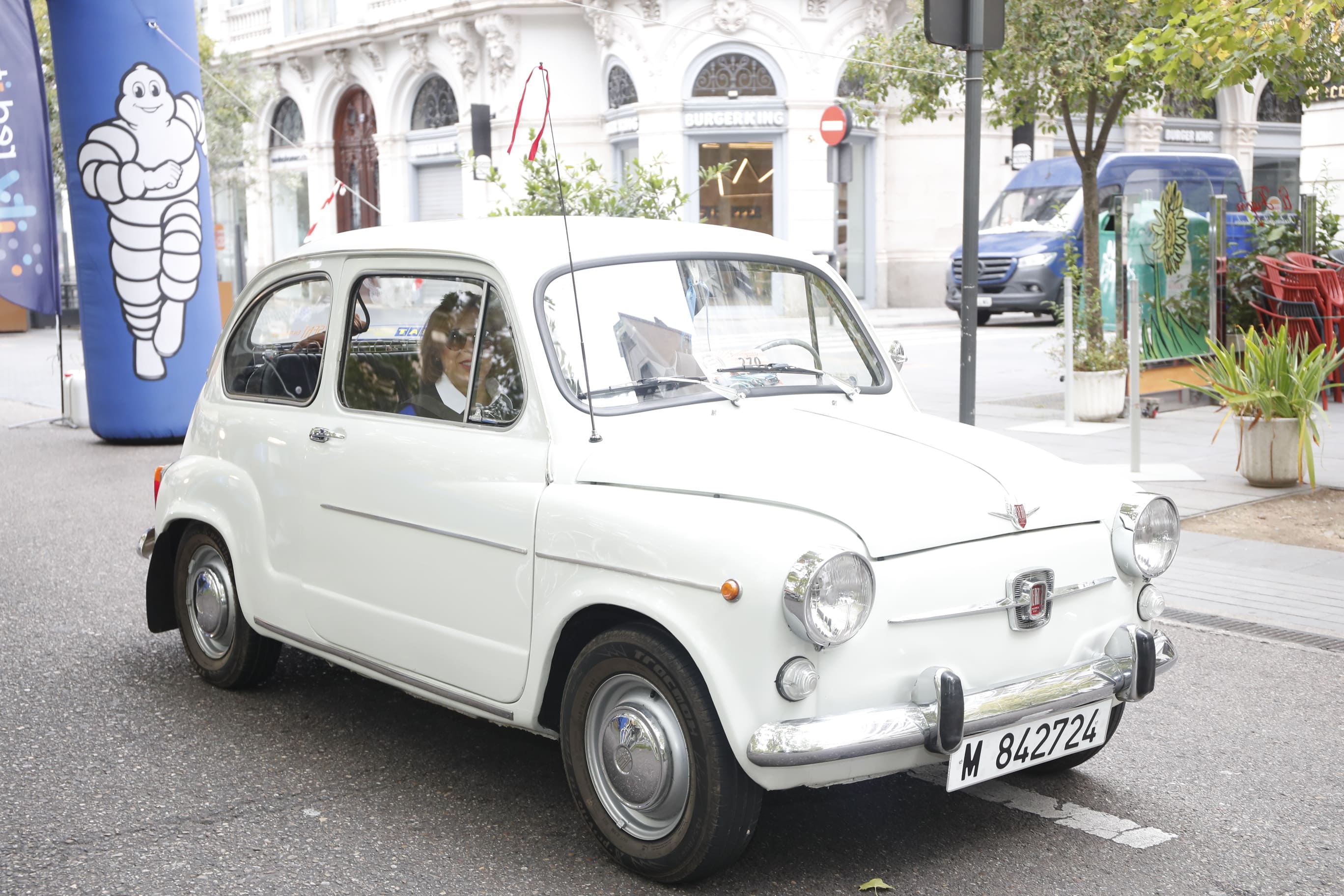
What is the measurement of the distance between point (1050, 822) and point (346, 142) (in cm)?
3651

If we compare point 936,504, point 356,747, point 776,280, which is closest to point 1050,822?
point 936,504

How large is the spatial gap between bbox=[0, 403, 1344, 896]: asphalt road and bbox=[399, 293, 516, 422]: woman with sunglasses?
1.14 meters

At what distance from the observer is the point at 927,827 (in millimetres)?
4047

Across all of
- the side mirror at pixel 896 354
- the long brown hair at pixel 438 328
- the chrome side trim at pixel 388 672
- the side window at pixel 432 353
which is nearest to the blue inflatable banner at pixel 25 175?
the chrome side trim at pixel 388 672

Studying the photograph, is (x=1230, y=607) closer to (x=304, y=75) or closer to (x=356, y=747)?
(x=356, y=747)

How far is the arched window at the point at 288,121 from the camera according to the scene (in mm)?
39344

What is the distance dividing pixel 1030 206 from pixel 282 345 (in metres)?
21.3

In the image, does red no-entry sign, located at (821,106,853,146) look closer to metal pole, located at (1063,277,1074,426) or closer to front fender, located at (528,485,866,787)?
metal pole, located at (1063,277,1074,426)

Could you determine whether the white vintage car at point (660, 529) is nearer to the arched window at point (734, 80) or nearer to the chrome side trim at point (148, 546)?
the chrome side trim at point (148, 546)

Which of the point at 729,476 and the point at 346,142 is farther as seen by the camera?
the point at 346,142

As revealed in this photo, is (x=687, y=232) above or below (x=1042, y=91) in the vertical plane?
below

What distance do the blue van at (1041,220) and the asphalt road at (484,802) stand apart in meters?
17.0

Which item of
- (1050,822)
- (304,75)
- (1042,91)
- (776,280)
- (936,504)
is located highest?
(304,75)

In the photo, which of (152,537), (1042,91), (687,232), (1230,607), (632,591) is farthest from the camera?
(1042,91)
